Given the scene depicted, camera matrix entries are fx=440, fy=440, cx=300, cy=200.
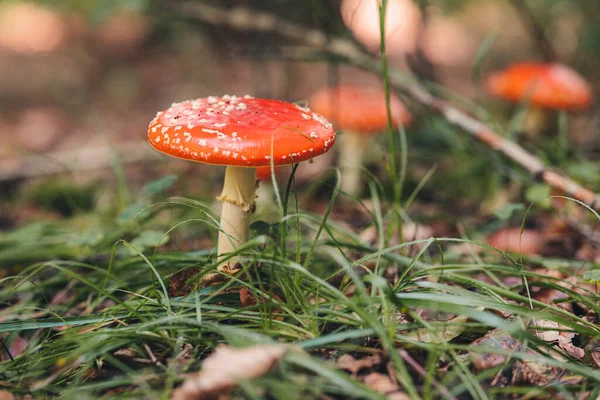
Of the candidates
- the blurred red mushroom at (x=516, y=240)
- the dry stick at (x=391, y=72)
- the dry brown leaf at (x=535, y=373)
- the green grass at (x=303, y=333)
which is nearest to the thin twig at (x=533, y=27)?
the dry stick at (x=391, y=72)

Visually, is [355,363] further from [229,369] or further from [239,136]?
[239,136]

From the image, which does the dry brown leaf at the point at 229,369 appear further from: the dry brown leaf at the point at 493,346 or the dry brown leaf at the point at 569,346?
the dry brown leaf at the point at 569,346

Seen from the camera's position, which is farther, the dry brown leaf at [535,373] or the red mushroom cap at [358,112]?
the red mushroom cap at [358,112]

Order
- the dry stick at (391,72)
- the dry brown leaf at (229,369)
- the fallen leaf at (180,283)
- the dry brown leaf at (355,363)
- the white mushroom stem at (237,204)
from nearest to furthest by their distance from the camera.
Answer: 1. the dry brown leaf at (229,369)
2. the dry brown leaf at (355,363)
3. the fallen leaf at (180,283)
4. the white mushroom stem at (237,204)
5. the dry stick at (391,72)

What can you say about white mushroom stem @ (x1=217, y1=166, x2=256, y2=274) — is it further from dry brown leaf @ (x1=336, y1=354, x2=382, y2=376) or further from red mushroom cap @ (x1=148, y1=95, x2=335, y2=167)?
dry brown leaf @ (x1=336, y1=354, x2=382, y2=376)

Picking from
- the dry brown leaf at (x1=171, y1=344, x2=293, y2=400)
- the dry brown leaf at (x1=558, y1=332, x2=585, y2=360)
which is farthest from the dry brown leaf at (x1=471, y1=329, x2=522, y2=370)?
the dry brown leaf at (x1=171, y1=344, x2=293, y2=400)

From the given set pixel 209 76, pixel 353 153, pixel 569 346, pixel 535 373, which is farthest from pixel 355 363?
pixel 209 76
